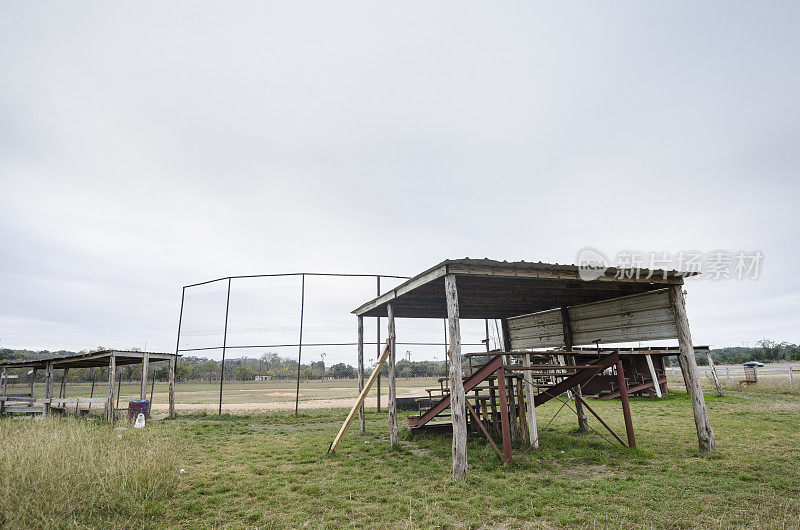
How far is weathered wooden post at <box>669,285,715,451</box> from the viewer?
7.31 meters

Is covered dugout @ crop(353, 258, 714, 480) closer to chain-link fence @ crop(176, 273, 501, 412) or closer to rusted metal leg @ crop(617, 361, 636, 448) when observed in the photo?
rusted metal leg @ crop(617, 361, 636, 448)

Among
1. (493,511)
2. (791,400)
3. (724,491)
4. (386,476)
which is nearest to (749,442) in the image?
(724,491)

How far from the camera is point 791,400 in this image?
14094 millimetres

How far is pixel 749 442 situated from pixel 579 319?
12.8 ft

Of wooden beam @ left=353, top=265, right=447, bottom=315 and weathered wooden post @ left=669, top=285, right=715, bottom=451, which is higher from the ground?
wooden beam @ left=353, top=265, right=447, bottom=315

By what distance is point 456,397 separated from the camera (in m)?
6.38

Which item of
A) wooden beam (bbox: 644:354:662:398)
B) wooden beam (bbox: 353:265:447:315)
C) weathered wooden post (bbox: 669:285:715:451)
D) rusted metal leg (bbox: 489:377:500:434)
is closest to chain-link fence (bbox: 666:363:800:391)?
wooden beam (bbox: 644:354:662:398)

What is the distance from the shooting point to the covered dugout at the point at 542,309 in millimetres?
6633

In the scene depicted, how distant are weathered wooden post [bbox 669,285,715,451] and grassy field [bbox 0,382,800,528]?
481 mm

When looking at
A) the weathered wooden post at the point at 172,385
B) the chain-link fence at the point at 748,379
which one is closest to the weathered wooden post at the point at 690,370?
the chain-link fence at the point at 748,379

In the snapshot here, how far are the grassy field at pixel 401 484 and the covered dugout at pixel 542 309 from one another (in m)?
0.83

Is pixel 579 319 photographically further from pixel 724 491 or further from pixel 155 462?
pixel 155 462

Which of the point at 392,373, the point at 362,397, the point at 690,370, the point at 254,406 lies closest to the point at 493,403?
the point at 392,373

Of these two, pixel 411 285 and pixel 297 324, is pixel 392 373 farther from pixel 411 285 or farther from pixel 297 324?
pixel 297 324
